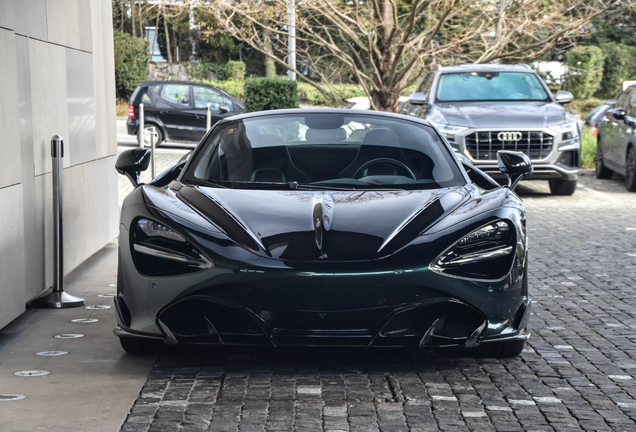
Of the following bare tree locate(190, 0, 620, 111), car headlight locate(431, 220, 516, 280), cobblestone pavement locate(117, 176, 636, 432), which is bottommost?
cobblestone pavement locate(117, 176, 636, 432)

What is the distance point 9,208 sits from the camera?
5160mm

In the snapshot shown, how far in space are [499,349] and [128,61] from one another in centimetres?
3562

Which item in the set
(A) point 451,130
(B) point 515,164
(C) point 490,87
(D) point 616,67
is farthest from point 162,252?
(D) point 616,67

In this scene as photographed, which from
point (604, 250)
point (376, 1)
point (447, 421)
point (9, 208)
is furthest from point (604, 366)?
point (376, 1)

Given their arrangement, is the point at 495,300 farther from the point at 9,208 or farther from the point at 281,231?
the point at 9,208

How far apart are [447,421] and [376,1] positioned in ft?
43.2

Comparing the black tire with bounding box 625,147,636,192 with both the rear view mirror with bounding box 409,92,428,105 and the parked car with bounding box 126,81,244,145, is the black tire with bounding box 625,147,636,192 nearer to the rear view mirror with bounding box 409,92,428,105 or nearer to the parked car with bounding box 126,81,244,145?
the rear view mirror with bounding box 409,92,428,105

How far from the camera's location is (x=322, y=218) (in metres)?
4.35

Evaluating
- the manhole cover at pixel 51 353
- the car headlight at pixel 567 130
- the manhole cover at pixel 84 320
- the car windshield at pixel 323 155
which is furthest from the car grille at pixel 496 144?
the manhole cover at pixel 51 353

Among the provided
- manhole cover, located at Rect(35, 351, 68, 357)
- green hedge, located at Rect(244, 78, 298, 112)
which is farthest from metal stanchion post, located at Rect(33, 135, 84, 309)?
green hedge, located at Rect(244, 78, 298, 112)

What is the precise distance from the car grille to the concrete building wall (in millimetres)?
5207

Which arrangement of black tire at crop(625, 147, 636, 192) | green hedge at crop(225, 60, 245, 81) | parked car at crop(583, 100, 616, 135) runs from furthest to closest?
1. green hedge at crop(225, 60, 245, 81)
2. parked car at crop(583, 100, 616, 135)
3. black tire at crop(625, 147, 636, 192)

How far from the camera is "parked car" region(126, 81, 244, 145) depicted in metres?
22.0

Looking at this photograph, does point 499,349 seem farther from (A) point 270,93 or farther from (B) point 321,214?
(A) point 270,93
